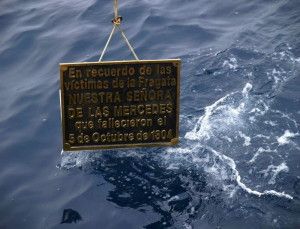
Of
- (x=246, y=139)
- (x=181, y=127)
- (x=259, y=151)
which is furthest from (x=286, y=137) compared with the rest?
(x=181, y=127)

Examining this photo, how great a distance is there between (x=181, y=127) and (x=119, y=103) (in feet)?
11.0

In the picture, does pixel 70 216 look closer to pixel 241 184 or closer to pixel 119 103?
pixel 119 103

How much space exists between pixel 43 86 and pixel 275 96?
6.78 m

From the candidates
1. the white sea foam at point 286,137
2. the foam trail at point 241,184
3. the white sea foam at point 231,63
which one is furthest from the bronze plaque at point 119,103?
the white sea foam at point 231,63

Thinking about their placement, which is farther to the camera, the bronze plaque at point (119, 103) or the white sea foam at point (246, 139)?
the white sea foam at point (246, 139)

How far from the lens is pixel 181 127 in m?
12.3

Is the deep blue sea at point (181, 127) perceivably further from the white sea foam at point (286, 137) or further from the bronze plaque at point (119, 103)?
the bronze plaque at point (119, 103)

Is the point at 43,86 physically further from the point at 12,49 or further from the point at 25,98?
the point at 12,49

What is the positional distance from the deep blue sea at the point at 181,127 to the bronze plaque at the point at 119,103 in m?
1.66

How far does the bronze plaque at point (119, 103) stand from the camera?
8.97 m

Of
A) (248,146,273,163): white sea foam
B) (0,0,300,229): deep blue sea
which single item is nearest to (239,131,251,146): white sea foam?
(0,0,300,229): deep blue sea

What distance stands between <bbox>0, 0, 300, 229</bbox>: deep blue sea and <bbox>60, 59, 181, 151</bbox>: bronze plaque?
1662 mm

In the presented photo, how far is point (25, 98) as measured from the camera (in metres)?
13.6

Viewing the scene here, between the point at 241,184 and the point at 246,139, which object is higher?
the point at 246,139
